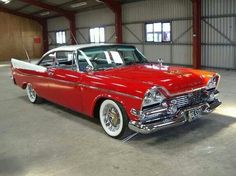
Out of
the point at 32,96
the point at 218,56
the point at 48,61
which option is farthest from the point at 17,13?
the point at 48,61

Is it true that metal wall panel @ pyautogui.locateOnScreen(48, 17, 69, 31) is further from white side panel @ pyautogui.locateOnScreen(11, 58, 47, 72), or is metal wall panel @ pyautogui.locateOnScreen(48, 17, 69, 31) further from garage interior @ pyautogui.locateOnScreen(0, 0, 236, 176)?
white side panel @ pyautogui.locateOnScreen(11, 58, 47, 72)

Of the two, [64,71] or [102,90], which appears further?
[64,71]

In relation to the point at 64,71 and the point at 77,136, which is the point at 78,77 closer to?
the point at 64,71

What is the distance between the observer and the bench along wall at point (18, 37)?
25.7m

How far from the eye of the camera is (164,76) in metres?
4.43

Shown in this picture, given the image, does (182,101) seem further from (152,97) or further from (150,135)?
(150,135)

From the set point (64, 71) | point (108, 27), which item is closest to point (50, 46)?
point (108, 27)

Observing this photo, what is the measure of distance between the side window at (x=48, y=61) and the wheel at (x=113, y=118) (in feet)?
6.82

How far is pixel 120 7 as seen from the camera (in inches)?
680

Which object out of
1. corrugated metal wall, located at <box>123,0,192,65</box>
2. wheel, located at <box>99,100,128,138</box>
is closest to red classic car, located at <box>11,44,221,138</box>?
wheel, located at <box>99,100,128,138</box>

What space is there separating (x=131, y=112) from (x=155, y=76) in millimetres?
688

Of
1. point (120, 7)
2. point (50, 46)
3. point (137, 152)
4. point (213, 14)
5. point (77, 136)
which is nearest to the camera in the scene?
point (137, 152)

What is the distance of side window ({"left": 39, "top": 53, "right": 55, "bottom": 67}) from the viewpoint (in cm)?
638

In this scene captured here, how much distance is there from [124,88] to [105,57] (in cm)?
137
